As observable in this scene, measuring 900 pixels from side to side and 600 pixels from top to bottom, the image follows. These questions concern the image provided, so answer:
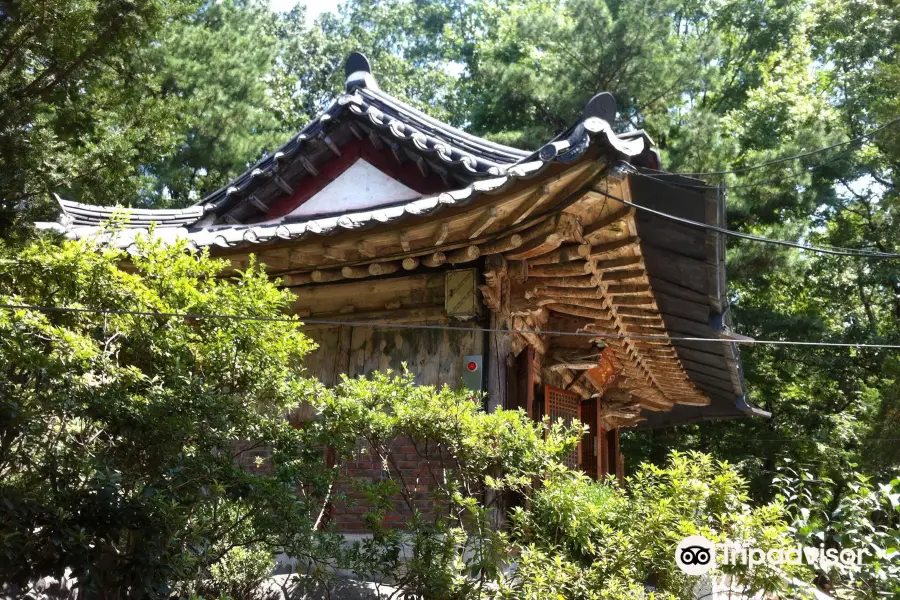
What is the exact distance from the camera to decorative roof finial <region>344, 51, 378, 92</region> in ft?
27.5

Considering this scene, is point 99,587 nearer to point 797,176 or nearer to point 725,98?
point 797,176

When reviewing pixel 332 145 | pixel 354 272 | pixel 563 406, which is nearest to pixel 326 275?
pixel 354 272

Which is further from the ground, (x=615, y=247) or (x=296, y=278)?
(x=615, y=247)

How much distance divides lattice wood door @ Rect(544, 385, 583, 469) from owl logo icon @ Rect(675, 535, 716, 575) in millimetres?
3413

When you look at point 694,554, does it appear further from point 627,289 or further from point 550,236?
point 627,289

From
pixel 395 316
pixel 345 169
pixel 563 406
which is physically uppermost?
pixel 345 169

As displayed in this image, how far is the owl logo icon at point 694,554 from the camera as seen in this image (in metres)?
4.46

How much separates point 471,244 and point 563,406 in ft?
10.5

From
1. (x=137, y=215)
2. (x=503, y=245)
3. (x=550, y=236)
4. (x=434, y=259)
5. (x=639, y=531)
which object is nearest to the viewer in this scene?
(x=639, y=531)

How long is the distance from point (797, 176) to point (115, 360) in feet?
52.0

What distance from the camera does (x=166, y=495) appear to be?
4090 mm

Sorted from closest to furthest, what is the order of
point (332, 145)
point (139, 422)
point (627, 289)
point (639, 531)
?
point (139, 422) → point (639, 531) → point (627, 289) → point (332, 145)

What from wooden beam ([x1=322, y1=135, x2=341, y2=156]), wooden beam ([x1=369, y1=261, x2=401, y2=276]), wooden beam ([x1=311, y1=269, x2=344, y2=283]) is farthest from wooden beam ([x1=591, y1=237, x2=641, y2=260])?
wooden beam ([x1=322, y1=135, x2=341, y2=156])

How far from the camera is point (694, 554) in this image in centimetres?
448
